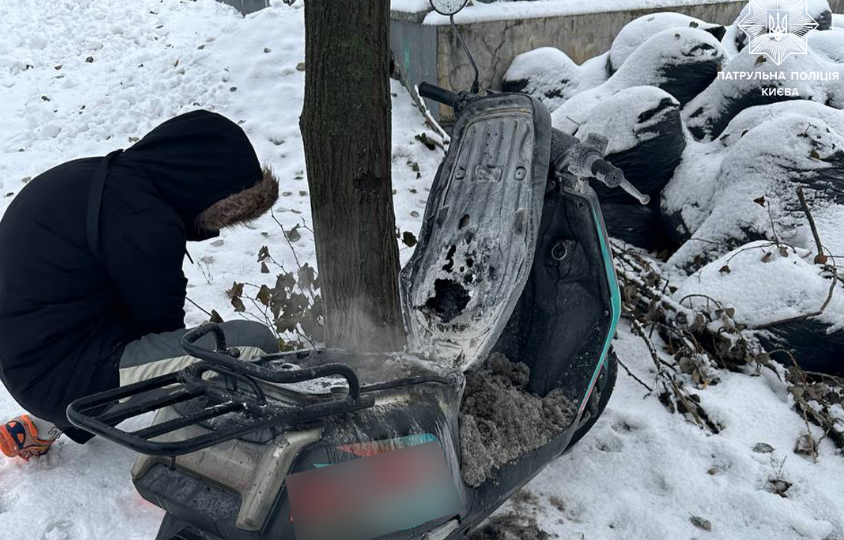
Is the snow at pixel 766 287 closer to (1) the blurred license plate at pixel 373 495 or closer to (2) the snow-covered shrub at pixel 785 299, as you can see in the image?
(2) the snow-covered shrub at pixel 785 299

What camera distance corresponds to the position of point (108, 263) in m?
2.22

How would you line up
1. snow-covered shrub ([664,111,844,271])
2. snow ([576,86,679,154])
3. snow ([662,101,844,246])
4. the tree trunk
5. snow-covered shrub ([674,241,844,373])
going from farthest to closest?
snow ([576,86,679,154])
snow ([662,101,844,246])
snow-covered shrub ([664,111,844,271])
snow-covered shrub ([674,241,844,373])
the tree trunk

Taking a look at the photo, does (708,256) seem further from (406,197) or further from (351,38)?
(351,38)

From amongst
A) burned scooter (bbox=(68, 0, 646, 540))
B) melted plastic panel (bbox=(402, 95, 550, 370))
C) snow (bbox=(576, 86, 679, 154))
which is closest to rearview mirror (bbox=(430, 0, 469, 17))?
burned scooter (bbox=(68, 0, 646, 540))

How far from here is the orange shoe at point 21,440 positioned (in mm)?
2463

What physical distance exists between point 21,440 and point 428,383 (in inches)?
67.7

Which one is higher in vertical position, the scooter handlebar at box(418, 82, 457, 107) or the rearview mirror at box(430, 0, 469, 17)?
the rearview mirror at box(430, 0, 469, 17)

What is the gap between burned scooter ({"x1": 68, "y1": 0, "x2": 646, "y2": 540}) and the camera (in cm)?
141

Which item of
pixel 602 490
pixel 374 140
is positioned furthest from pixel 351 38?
pixel 602 490

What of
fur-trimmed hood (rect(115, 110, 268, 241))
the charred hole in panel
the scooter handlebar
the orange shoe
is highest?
the scooter handlebar

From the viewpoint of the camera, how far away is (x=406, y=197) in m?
4.86

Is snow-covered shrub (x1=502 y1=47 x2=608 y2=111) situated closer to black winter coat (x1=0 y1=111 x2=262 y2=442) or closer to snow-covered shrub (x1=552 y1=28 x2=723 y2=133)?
snow-covered shrub (x1=552 y1=28 x2=723 y2=133)

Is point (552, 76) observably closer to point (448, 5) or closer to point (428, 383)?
point (448, 5)

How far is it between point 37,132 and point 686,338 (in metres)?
6.16
